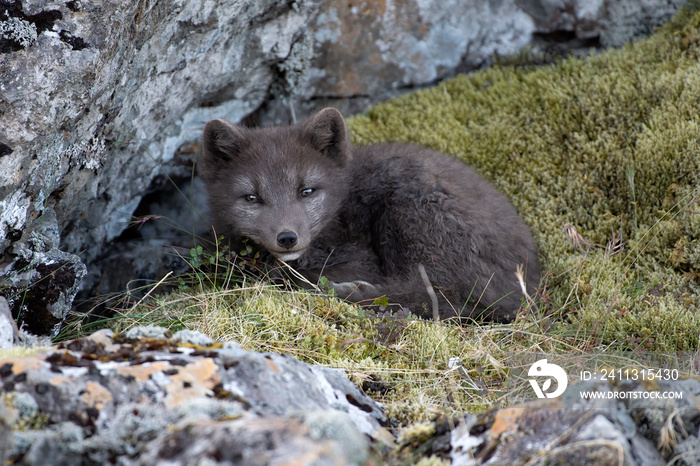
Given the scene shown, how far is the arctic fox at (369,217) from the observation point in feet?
13.8

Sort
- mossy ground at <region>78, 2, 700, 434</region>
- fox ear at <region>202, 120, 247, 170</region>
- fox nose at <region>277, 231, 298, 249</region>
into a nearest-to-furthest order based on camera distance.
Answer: mossy ground at <region>78, 2, 700, 434</region>
fox nose at <region>277, 231, 298, 249</region>
fox ear at <region>202, 120, 247, 170</region>

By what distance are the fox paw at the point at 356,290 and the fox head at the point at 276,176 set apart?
403mm

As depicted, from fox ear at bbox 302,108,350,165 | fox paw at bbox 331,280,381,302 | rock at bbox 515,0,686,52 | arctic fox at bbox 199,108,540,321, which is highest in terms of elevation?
rock at bbox 515,0,686,52

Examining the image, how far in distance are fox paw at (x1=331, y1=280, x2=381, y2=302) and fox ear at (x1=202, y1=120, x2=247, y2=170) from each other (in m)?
1.35

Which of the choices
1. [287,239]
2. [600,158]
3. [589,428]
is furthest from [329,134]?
[589,428]

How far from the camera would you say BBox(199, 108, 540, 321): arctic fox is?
4191 millimetres

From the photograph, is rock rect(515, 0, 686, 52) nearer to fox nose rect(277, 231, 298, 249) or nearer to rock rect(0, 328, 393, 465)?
fox nose rect(277, 231, 298, 249)

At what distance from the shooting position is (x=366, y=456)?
170 cm

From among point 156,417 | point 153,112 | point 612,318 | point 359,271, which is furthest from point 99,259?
point 612,318

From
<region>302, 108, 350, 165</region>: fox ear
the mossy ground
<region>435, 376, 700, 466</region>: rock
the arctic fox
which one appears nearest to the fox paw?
the arctic fox

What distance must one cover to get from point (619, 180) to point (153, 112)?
3875mm

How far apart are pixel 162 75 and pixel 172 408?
3053mm

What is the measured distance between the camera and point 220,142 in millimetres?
4547

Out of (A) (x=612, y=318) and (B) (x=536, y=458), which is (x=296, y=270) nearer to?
(A) (x=612, y=318)
